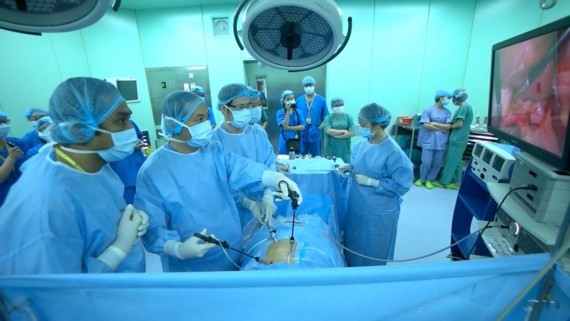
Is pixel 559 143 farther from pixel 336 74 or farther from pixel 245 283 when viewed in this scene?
pixel 336 74

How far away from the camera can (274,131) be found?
4914 mm

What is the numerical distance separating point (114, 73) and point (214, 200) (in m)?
3.95

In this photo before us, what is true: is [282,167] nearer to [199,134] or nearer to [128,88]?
[199,134]

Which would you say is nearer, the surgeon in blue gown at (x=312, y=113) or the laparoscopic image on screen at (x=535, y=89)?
the laparoscopic image on screen at (x=535, y=89)

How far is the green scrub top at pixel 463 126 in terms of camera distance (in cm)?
336

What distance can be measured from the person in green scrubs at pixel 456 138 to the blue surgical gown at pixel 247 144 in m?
2.64

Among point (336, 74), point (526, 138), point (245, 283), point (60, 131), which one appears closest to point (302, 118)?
point (336, 74)

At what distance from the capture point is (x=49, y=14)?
0.62 metres

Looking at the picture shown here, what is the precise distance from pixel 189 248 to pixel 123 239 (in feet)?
0.83

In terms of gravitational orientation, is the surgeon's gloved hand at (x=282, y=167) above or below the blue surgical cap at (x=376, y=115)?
below

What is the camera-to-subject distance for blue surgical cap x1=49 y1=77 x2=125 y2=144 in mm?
831

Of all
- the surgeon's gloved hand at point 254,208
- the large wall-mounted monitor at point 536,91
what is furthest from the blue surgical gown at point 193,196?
the large wall-mounted monitor at point 536,91

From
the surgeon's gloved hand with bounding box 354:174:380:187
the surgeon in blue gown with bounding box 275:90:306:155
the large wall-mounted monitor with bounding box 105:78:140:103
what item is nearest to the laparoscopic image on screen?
the surgeon's gloved hand with bounding box 354:174:380:187

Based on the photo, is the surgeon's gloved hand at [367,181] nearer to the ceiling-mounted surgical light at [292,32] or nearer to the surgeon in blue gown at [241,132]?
the surgeon in blue gown at [241,132]
